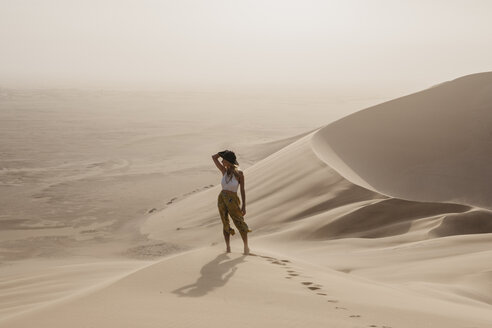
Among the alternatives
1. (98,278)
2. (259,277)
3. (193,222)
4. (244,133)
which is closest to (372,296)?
(259,277)

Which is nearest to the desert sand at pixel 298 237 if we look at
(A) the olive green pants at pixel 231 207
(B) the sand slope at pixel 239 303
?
(B) the sand slope at pixel 239 303

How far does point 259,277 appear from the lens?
180 inches

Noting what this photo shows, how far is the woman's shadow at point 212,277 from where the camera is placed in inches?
160

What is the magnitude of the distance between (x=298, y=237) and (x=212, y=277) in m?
5.26

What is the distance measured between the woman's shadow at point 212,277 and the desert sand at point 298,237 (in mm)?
17

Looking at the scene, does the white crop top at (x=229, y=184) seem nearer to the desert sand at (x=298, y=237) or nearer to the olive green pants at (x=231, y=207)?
the olive green pants at (x=231, y=207)

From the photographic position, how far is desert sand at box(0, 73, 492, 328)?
372cm

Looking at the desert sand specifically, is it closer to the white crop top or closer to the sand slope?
the sand slope

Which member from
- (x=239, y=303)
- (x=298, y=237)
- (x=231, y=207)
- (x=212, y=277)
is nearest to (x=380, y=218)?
(x=298, y=237)

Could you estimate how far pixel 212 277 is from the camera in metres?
4.49

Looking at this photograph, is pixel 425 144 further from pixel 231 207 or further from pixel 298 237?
pixel 231 207

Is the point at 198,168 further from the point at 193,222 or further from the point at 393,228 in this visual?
the point at 393,228

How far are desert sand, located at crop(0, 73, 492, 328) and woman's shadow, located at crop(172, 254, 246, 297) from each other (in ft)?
0.06

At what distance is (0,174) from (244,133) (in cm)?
1794
